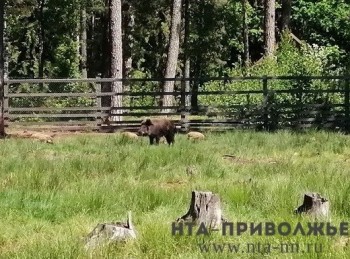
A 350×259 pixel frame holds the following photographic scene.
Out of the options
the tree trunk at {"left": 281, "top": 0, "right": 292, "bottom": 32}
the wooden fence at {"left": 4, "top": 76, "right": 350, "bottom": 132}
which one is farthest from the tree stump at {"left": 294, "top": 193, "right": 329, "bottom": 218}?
the tree trunk at {"left": 281, "top": 0, "right": 292, "bottom": 32}

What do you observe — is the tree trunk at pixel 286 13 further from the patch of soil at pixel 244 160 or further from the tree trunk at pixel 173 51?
the patch of soil at pixel 244 160

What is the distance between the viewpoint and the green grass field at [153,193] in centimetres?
469

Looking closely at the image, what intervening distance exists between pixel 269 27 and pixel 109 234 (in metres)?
19.7

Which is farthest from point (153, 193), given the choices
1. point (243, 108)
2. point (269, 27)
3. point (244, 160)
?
point (269, 27)

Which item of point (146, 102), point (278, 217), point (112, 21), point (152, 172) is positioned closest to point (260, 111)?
point (112, 21)

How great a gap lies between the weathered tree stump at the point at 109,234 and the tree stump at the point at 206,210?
57 centimetres

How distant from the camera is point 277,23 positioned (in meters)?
38.1

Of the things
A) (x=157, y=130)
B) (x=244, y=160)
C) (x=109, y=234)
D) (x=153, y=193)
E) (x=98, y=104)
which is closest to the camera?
(x=109, y=234)

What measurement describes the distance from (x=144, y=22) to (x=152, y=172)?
93.5ft

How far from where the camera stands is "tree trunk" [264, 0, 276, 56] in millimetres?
23469

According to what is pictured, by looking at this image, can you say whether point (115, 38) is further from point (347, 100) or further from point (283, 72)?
point (347, 100)

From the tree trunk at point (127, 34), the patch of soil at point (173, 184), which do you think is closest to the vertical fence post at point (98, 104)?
the patch of soil at point (173, 184)

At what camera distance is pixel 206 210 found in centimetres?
511

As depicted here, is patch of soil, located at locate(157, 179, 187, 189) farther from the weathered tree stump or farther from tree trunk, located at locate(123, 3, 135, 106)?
tree trunk, located at locate(123, 3, 135, 106)
